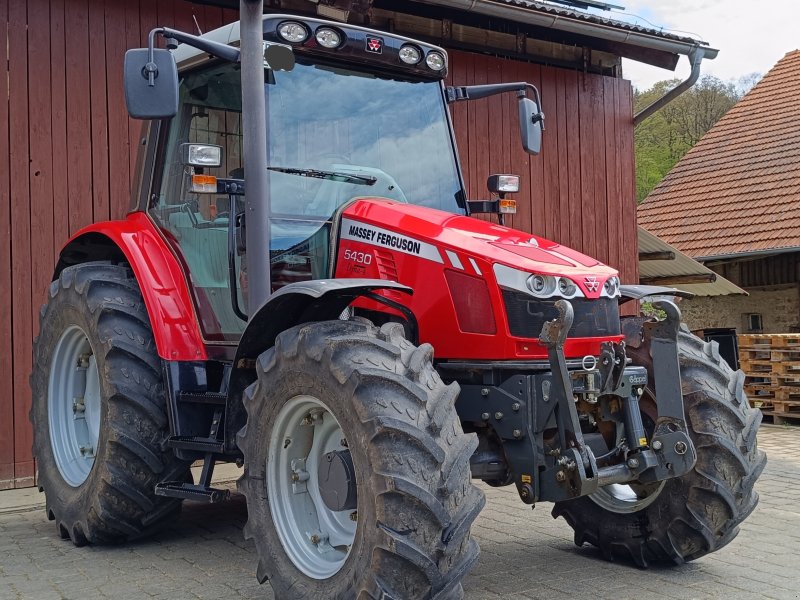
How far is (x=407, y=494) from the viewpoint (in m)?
3.37

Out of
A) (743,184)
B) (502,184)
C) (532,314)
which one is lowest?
(532,314)

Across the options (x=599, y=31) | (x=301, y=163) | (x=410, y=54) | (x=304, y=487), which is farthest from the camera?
(x=599, y=31)

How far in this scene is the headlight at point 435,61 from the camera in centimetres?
513

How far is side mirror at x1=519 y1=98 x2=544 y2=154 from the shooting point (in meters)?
5.36

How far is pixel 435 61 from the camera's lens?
5168mm

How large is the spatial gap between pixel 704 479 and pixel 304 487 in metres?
1.79

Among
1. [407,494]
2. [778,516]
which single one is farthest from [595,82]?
[407,494]

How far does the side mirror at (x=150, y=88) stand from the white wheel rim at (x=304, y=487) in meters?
1.45

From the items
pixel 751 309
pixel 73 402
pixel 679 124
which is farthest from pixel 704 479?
pixel 679 124

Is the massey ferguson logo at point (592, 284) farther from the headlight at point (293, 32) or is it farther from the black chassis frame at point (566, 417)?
the headlight at point (293, 32)

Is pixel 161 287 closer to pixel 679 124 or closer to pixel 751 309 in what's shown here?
pixel 751 309

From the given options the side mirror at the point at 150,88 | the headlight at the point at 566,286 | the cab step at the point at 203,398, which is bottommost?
the cab step at the point at 203,398

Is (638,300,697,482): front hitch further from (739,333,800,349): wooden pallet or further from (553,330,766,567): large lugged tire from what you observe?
(739,333,800,349): wooden pallet

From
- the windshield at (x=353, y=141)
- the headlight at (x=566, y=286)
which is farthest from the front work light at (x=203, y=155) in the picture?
the headlight at (x=566, y=286)
